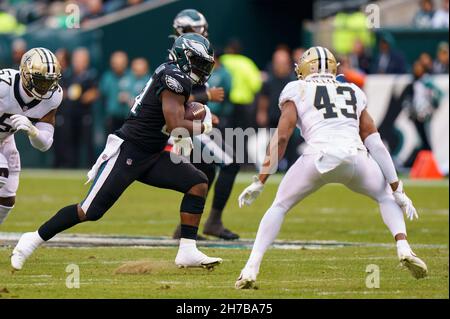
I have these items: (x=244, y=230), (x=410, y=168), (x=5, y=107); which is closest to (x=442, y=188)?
(x=410, y=168)

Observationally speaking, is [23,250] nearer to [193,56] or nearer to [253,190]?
[253,190]

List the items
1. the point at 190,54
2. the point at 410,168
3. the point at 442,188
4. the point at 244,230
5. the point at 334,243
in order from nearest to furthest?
the point at 190,54 < the point at 334,243 < the point at 244,230 < the point at 442,188 < the point at 410,168

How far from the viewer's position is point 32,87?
7.56 metres

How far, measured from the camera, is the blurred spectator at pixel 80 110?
18.0m

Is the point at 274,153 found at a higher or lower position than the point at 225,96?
lower

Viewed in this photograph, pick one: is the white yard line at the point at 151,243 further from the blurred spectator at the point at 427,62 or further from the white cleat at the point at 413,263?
the blurred spectator at the point at 427,62

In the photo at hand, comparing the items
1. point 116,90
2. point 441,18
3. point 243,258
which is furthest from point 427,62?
point 243,258

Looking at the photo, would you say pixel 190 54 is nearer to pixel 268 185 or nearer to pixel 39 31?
pixel 268 185

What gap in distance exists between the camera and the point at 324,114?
693 cm

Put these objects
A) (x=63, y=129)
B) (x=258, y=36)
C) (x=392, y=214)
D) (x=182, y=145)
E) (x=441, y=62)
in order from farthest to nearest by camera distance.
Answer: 1. (x=258, y=36)
2. (x=63, y=129)
3. (x=441, y=62)
4. (x=182, y=145)
5. (x=392, y=214)

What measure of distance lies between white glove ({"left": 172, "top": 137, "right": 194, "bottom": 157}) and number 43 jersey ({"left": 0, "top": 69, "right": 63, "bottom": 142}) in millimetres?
884

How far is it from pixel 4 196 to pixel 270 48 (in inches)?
549

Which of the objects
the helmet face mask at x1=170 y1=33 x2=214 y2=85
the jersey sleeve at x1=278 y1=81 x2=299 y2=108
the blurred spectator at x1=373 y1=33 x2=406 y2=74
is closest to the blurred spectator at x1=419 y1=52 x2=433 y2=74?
the blurred spectator at x1=373 y1=33 x2=406 y2=74

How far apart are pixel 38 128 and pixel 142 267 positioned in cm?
120
